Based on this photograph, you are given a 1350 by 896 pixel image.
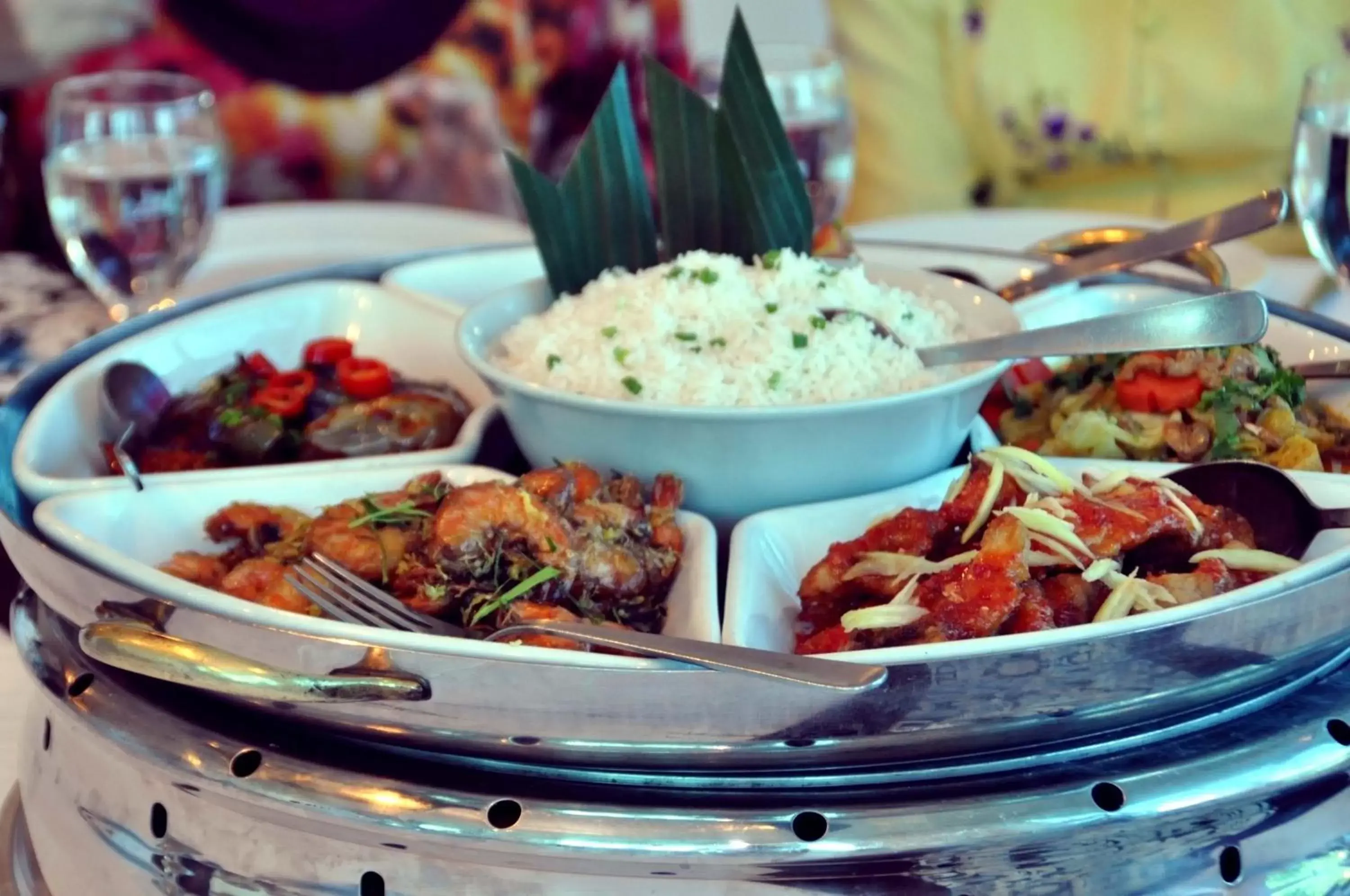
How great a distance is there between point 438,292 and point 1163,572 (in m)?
1.07

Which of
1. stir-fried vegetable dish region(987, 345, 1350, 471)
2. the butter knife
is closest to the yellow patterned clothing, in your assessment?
the butter knife

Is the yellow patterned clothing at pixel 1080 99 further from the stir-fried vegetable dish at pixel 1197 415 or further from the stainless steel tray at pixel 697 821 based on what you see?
the stainless steel tray at pixel 697 821

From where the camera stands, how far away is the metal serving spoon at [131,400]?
1.27 metres

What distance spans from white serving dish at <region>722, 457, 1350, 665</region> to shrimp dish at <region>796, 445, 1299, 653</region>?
4cm

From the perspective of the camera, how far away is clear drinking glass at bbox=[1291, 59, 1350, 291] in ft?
5.18

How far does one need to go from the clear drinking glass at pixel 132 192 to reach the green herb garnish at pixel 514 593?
91cm

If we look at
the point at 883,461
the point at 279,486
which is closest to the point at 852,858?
the point at 883,461

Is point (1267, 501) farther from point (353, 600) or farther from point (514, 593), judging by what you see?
point (353, 600)

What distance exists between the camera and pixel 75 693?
877mm

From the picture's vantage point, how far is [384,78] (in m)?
3.67

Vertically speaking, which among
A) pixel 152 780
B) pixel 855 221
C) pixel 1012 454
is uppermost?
pixel 1012 454

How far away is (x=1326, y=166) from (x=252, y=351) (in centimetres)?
139

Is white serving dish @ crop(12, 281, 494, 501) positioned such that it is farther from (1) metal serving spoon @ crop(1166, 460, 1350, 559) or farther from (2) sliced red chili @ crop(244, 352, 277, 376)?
(1) metal serving spoon @ crop(1166, 460, 1350, 559)

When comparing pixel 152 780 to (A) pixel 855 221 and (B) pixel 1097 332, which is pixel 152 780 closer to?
(B) pixel 1097 332
